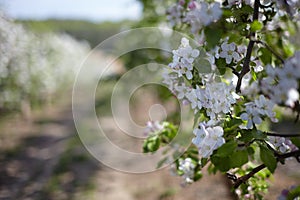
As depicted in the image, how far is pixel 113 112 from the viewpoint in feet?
26.2

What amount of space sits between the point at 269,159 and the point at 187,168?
2.59ft

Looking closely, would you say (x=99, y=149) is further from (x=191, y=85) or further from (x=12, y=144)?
(x=191, y=85)

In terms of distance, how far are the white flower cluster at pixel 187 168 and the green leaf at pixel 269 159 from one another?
762 millimetres

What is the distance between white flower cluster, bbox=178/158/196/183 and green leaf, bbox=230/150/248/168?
751mm

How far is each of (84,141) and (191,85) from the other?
14.4ft

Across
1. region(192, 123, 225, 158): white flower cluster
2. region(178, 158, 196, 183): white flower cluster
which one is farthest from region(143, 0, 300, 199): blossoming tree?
region(178, 158, 196, 183): white flower cluster

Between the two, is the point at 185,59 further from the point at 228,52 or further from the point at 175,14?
the point at 175,14

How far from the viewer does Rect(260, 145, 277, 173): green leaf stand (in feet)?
3.60

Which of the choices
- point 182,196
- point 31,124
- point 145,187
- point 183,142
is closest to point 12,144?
point 31,124

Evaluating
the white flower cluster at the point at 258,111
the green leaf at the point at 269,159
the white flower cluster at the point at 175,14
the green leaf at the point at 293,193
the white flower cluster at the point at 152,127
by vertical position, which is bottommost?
the green leaf at the point at 293,193

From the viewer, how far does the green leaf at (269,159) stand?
110 centimetres

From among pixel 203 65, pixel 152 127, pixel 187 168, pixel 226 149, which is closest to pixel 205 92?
pixel 203 65

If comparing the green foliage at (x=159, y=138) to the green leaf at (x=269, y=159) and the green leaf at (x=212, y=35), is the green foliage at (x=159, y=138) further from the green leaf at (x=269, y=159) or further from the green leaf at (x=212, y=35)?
the green leaf at (x=212, y=35)

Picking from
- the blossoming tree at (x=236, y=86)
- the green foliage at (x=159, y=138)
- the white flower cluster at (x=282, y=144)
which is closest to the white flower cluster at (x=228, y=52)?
the blossoming tree at (x=236, y=86)
